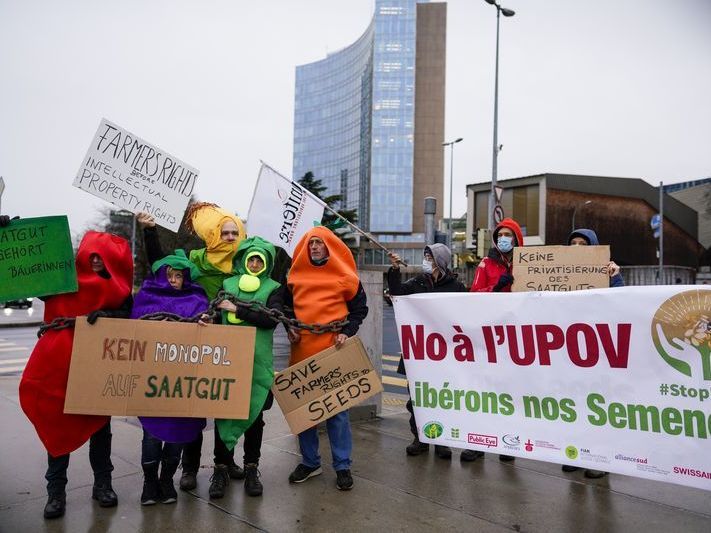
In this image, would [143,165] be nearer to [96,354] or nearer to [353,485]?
[96,354]

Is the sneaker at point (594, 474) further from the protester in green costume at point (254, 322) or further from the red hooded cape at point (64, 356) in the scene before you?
the red hooded cape at point (64, 356)

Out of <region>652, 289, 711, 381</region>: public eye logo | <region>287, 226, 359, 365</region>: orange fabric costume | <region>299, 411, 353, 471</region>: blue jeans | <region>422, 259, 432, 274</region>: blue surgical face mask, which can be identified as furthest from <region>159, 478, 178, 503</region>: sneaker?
<region>652, 289, 711, 381</region>: public eye logo

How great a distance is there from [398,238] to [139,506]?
9438 centimetres

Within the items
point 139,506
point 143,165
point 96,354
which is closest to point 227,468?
point 139,506

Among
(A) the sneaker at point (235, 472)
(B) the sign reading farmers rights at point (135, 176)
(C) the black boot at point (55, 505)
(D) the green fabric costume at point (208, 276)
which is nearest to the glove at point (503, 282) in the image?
(D) the green fabric costume at point (208, 276)

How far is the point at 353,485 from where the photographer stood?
405 cm

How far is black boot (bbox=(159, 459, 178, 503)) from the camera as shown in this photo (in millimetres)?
3676

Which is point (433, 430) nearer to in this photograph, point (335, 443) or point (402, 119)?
point (335, 443)

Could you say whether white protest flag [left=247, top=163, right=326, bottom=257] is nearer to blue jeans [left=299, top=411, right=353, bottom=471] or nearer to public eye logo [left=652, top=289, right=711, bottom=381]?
blue jeans [left=299, top=411, right=353, bottom=471]

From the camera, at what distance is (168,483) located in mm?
3717

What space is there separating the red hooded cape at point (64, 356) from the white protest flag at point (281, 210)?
5.45 feet

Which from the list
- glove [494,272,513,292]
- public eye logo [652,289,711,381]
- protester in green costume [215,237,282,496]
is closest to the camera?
public eye logo [652,289,711,381]

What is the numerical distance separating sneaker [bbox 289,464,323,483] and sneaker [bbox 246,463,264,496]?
26 cm

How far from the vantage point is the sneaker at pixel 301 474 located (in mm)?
4070
